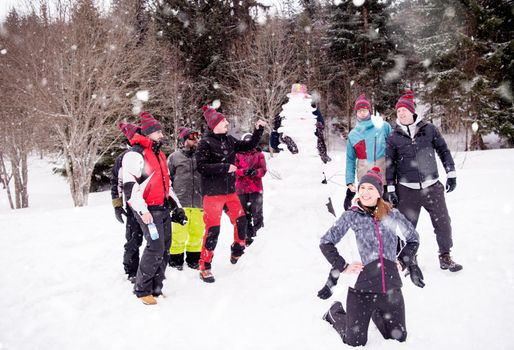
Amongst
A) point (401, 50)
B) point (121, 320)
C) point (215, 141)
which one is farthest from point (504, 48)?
point (121, 320)

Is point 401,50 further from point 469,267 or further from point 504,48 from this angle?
point 469,267

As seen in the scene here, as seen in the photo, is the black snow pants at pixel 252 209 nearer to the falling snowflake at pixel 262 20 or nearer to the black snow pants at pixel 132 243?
the black snow pants at pixel 132 243

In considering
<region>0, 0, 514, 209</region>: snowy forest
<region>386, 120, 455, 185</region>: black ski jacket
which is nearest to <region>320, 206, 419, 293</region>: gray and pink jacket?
<region>386, 120, 455, 185</region>: black ski jacket

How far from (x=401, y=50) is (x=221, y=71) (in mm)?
12554

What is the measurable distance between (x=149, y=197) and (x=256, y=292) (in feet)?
5.37

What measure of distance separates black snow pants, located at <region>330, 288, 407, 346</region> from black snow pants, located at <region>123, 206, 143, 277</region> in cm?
282

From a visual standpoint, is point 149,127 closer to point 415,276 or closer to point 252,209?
point 252,209

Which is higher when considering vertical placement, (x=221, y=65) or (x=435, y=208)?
(x=221, y=65)

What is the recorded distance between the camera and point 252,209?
622 centimetres

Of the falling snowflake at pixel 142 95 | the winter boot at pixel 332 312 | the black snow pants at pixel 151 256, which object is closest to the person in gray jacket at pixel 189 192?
the black snow pants at pixel 151 256

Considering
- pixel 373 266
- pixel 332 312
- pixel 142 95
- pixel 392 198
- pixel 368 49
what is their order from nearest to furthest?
pixel 373 266 < pixel 332 312 < pixel 392 198 < pixel 142 95 < pixel 368 49

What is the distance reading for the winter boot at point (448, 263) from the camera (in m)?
4.17

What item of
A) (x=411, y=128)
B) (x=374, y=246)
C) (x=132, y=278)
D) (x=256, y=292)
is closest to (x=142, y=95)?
(x=132, y=278)

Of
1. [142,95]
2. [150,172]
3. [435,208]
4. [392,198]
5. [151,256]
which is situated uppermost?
[142,95]
